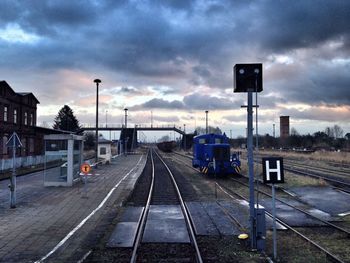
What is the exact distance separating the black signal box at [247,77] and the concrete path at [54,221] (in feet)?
16.6

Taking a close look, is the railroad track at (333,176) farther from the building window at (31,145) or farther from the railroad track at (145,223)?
the building window at (31,145)

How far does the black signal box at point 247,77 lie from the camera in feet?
28.7

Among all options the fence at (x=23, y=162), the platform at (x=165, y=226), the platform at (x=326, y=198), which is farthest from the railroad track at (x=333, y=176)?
the fence at (x=23, y=162)

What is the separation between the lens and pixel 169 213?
12812 mm

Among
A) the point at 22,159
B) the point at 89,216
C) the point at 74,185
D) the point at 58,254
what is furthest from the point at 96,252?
the point at 22,159

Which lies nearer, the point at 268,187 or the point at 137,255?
the point at 137,255

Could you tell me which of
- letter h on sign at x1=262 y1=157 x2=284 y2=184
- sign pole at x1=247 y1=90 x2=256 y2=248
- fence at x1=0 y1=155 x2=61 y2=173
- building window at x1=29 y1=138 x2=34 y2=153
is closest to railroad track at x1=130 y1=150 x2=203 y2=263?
sign pole at x1=247 y1=90 x2=256 y2=248

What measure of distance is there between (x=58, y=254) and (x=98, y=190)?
10.8 meters

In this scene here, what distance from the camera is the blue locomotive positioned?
25.8 m

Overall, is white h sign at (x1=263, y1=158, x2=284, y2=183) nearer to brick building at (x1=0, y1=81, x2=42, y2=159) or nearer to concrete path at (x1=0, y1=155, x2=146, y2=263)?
concrete path at (x1=0, y1=155, x2=146, y2=263)

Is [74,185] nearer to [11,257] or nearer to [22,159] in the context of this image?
[11,257]

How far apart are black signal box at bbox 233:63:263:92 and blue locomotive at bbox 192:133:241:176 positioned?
51.6ft

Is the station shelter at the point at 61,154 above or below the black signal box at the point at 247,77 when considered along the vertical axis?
below

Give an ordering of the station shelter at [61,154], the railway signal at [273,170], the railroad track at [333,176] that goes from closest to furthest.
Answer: the railway signal at [273,170] < the station shelter at [61,154] < the railroad track at [333,176]
